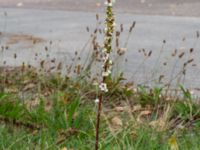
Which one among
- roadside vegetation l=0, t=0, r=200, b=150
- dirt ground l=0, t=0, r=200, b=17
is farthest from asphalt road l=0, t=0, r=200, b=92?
roadside vegetation l=0, t=0, r=200, b=150

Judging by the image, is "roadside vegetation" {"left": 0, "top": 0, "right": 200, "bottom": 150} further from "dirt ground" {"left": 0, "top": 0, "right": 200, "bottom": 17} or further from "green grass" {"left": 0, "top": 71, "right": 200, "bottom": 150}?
"dirt ground" {"left": 0, "top": 0, "right": 200, "bottom": 17}

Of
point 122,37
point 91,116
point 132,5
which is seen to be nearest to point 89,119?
point 91,116

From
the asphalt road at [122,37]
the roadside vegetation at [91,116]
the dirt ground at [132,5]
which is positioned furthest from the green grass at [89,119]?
the dirt ground at [132,5]

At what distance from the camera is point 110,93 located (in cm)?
546

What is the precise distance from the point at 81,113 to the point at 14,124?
52cm

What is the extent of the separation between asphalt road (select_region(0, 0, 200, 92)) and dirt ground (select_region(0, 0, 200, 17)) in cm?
9

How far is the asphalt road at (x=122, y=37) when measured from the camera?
7.38 meters

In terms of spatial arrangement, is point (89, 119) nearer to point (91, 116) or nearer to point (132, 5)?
point (91, 116)

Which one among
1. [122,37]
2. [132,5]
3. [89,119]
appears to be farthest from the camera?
[132,5]

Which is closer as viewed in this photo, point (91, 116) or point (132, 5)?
point (91, 116)

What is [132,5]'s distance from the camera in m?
13.4

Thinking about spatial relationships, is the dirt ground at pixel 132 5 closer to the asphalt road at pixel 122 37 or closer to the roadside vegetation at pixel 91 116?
the asphalt road at pixel 122 37

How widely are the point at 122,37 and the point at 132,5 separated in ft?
12.6

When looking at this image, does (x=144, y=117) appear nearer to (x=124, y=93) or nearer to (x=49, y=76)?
(x=124, y=93)
